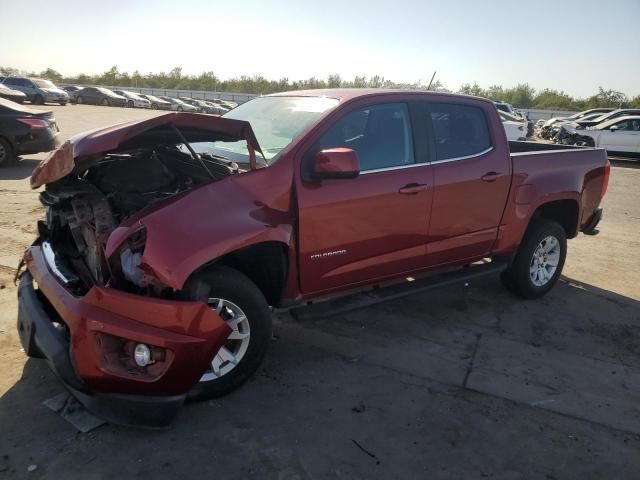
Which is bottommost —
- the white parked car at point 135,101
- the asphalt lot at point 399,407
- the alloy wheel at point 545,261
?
the white parked car at point 135,101

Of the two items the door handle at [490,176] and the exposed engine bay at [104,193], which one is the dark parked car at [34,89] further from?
the door handle at [490,176]

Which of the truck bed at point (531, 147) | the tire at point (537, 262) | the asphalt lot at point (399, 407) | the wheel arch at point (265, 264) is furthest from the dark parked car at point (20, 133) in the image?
the tire at point (537, 262)

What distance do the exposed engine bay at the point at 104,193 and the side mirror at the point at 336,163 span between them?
599 millimetres

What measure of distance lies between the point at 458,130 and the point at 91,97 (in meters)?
45.0

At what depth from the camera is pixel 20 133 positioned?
10000 millimetres

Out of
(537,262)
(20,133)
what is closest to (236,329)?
(537,262)

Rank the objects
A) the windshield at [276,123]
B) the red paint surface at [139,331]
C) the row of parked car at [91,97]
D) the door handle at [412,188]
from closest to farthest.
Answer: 1. the red paint surface at [139,331]
2. the windshield at [276,123]
3. the door handle at [412,188]
4. the row of parked car at [91,97]

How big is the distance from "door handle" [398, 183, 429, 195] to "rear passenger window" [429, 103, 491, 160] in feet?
1.15

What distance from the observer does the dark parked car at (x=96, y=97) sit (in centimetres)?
4297

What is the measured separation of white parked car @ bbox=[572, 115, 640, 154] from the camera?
17750mm

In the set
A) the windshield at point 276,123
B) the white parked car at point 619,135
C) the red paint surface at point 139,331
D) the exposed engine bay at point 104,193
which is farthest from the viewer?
the white parked car at point 619,135

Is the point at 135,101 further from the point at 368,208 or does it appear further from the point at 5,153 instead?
the point at 368,208

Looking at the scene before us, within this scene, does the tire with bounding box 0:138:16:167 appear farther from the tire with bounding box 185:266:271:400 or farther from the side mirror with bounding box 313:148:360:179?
the side mirror with bounding box 313:148:360:179

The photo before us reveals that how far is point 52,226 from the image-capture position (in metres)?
3.63
